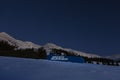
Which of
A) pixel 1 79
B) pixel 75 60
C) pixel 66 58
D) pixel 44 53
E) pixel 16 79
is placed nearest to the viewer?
pixel 1 79

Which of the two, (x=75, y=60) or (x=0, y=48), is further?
(x=0, y=48)

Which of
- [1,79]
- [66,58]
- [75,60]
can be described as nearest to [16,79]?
[1,79]

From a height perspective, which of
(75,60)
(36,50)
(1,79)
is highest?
(36,50)

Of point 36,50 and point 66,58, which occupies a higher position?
point 36,50

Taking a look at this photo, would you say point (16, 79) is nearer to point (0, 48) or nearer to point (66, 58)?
point (66, 58)

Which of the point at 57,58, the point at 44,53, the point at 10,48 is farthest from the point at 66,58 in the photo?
the point at 10,48

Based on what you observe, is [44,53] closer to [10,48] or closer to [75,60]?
[10,48]

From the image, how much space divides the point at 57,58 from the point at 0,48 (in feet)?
286

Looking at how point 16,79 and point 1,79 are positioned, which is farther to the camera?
point 16,79

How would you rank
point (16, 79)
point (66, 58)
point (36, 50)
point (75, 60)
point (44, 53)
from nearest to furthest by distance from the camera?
point (16, 79) → point (75, 60) → point (66, 58) → point (44, 53) → point (36, 50)

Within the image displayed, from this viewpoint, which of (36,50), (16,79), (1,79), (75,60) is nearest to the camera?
(1,79)

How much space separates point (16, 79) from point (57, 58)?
74210mm

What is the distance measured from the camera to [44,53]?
157 meters

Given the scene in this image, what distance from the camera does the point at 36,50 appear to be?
16762 cm
